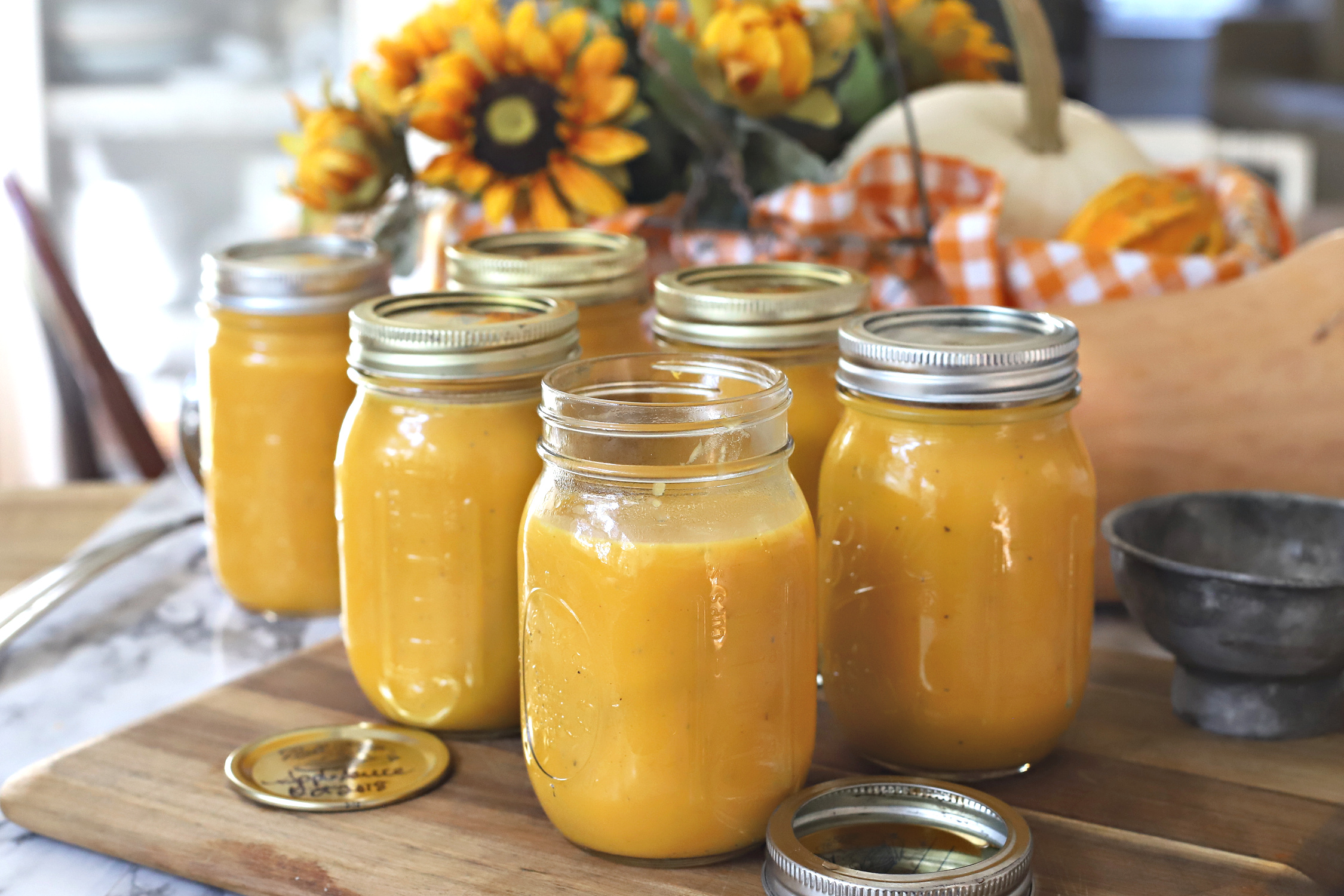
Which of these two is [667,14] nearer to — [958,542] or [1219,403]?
[1219,403]

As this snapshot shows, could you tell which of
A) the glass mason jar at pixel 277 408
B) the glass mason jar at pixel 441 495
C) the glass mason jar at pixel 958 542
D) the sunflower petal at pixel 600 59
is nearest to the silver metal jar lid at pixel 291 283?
the glass mason jar at pixel 277 408

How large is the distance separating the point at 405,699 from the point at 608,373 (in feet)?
0.69

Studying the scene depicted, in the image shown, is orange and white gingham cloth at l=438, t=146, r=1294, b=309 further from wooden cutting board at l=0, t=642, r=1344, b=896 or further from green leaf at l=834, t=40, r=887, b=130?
wooden cutting board at l=0, t=642, r=1344, b=896

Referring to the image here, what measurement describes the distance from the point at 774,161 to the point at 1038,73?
20 centimetres

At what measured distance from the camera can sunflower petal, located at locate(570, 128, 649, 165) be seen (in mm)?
965

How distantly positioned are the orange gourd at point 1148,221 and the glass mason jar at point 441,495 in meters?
0.48

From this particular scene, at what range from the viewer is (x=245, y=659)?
2.71 feet

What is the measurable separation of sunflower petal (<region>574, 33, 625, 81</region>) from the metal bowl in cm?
49

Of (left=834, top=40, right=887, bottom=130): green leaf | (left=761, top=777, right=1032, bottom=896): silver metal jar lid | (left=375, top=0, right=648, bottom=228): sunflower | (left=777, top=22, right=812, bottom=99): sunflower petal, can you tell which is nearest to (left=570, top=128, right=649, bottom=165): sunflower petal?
(left=375, top=0, right=648, bottom=228): sunflower

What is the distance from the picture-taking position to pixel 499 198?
0.97 m

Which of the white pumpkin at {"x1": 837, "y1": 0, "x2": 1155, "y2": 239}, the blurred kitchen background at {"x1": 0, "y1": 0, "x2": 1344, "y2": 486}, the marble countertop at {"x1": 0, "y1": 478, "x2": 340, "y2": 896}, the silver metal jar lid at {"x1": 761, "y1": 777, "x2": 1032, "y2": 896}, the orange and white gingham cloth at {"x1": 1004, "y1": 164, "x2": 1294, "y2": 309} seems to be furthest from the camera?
the blurred kitchen background at {"x1": 0, "y1": 0, "x2": 1344, "y2": 486}

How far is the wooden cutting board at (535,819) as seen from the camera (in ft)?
1.81

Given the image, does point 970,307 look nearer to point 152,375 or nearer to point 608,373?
point 608,373

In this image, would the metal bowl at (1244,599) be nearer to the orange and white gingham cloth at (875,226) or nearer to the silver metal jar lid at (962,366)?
the silver metal jar lid at (962,366)
